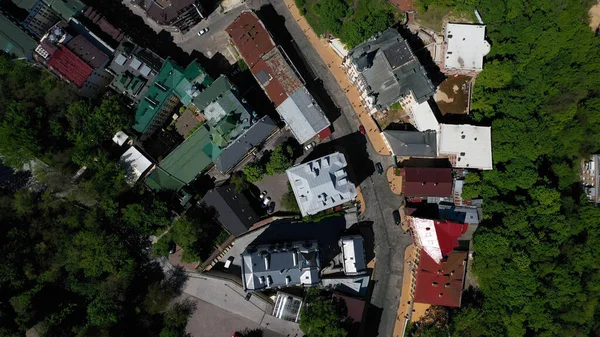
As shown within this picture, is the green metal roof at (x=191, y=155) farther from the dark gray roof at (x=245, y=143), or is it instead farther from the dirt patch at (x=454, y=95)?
the dirt patch at (x=454, y=95)

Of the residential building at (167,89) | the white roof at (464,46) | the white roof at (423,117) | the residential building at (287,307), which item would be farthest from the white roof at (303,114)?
the residential building at (287,307)

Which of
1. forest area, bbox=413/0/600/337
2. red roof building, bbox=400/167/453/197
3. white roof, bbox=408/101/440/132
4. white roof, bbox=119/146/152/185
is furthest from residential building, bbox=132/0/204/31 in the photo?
red roof building, bbox=400/167/453/197

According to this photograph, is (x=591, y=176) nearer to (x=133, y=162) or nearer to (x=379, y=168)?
(x=379, y=168)

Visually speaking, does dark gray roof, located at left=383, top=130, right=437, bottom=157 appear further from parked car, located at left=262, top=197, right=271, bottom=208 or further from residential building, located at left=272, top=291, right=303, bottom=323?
residential building, located at left=272, top=291, right=303, bottom=323

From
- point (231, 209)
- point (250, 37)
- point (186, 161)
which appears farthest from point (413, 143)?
point (186, 161)

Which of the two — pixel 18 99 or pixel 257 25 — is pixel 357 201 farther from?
pixel 18 99
